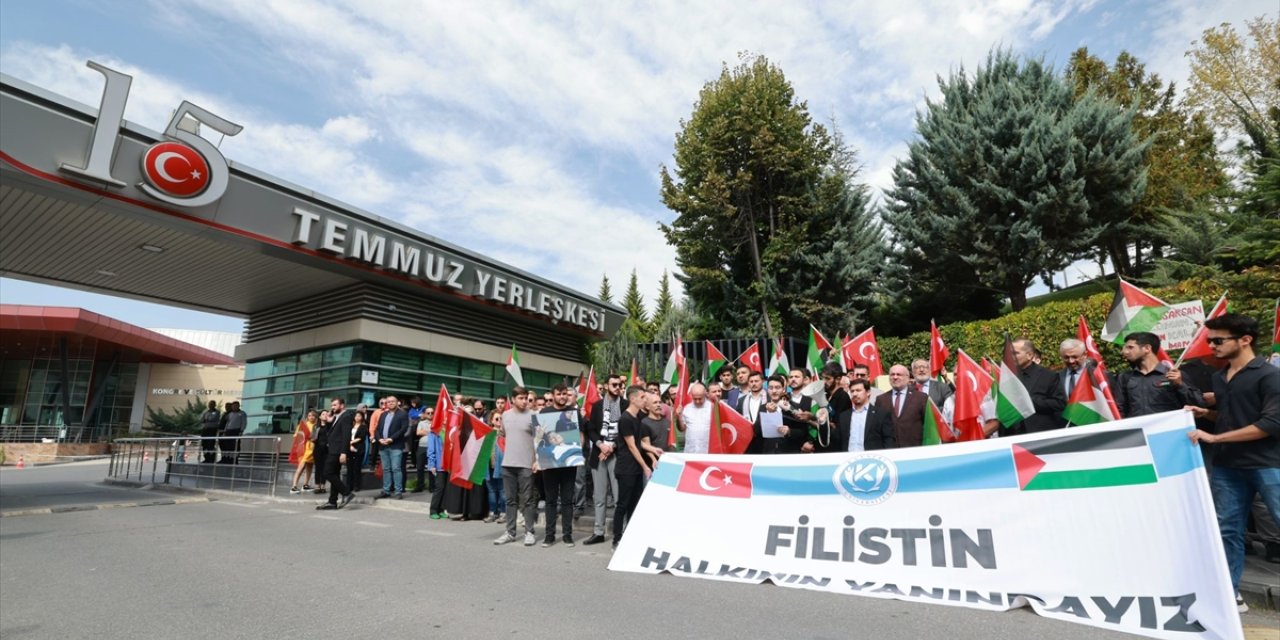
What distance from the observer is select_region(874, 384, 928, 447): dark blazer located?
6.74 metres

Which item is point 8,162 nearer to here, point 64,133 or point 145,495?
point 64,133

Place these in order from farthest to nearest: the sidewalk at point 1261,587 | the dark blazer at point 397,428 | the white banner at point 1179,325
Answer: the dark blazer at point 397,428 < the white banner at point 1179,325 < the sidewalk at point 1261,587

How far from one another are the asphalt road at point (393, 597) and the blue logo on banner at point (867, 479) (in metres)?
0.86

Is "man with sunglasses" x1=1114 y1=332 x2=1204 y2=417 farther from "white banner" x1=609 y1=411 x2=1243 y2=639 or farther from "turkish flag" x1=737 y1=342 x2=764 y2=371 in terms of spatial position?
"turkish flag" x1=737 y1=342 x2=764 y2=371

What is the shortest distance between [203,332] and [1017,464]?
85.4 meters

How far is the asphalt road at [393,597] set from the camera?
4.29m

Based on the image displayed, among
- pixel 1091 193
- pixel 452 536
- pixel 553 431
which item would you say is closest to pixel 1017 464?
pixel 553 431

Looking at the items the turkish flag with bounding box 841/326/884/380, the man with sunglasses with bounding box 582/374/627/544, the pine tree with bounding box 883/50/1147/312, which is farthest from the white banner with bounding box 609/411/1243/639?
the pine tree with bounding box 883/50/1147/312

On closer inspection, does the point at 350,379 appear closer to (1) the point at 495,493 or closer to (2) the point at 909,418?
(1) the point at 495,493

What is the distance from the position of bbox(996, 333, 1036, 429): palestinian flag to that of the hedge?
6355 mm

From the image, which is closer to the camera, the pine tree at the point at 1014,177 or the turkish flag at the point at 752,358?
the turkish flag at the point at 752,358

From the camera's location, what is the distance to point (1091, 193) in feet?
57.9

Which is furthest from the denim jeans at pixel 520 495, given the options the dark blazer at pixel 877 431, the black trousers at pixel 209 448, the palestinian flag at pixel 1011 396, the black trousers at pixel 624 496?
the black trousers at pixel 209 448

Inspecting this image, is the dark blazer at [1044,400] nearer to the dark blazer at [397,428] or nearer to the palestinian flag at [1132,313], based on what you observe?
the palestinian flag at [1132,313]
